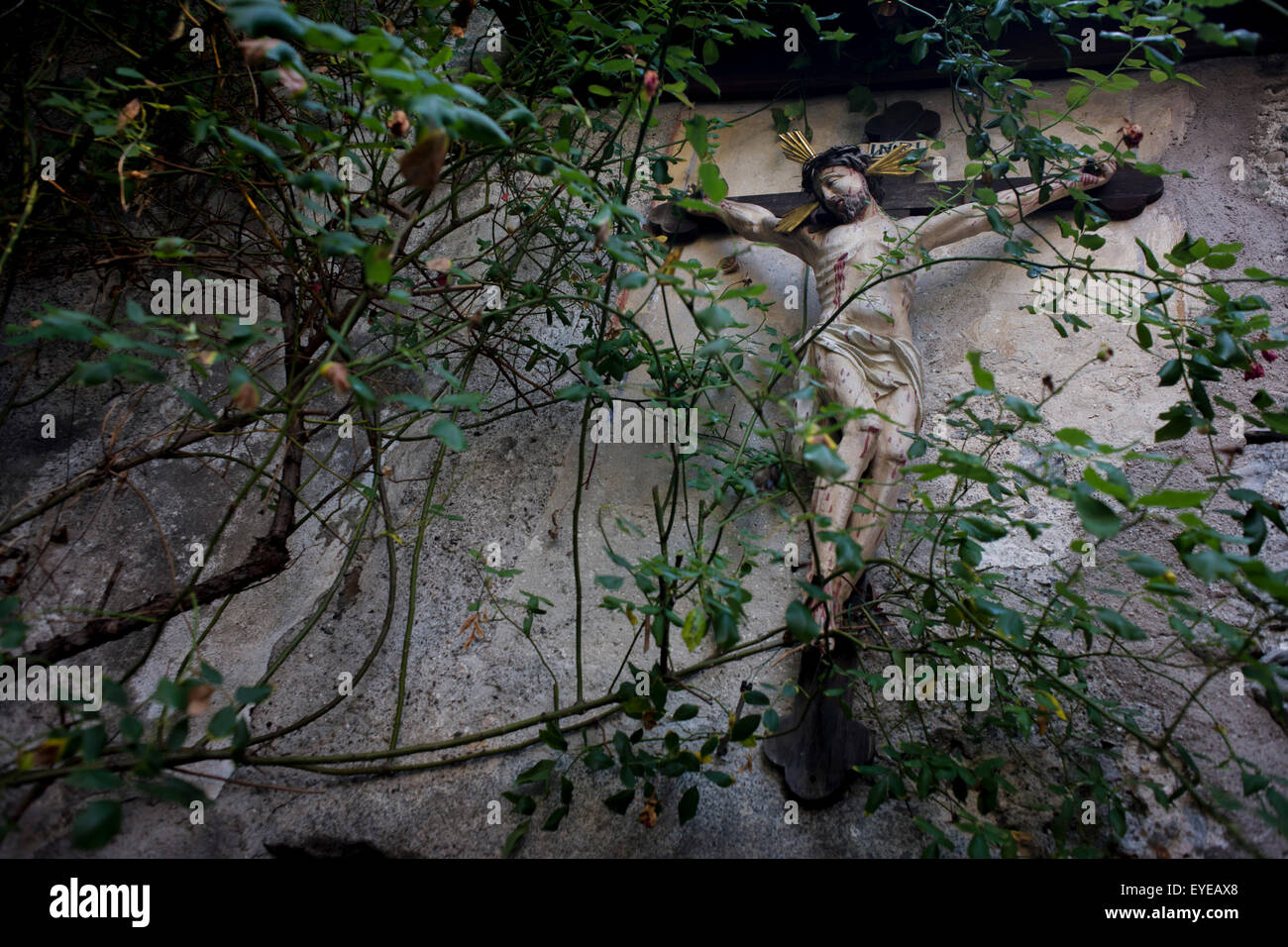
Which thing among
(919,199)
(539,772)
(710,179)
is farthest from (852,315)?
(539,772)

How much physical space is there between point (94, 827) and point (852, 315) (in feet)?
5.79

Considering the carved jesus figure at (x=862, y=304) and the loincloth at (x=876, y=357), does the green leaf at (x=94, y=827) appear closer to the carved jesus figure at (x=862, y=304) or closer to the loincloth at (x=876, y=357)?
the carved jesus figure at (x=862, y=304)

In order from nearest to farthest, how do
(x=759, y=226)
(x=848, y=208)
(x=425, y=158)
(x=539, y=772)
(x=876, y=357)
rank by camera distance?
(x=425, y=158) < (x=539, y=772) < (x=876, y=357) < (x=848, y=208) < (x=759, y=226)

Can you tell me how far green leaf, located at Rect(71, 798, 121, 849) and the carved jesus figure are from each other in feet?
4.11

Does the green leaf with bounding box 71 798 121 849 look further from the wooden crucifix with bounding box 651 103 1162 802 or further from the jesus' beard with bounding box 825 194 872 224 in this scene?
the jesus' beard with bounding box 825 194 872 224

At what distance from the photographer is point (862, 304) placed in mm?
1927

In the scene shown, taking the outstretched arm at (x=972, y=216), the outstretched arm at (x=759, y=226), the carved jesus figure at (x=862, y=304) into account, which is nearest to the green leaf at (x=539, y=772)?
the carved jesus figure at (x=862, y=304)

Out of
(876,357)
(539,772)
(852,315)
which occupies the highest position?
(852,315)

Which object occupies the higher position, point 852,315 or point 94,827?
point 852,315

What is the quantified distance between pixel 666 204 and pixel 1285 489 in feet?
5.73

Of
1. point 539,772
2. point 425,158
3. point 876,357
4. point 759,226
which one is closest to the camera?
point 425,158

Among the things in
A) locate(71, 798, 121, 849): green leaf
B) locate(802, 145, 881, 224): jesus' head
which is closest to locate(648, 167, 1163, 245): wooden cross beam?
locate(802, 145, 881, 224): jesus' head

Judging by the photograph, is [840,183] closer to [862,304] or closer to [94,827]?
[862,304]
